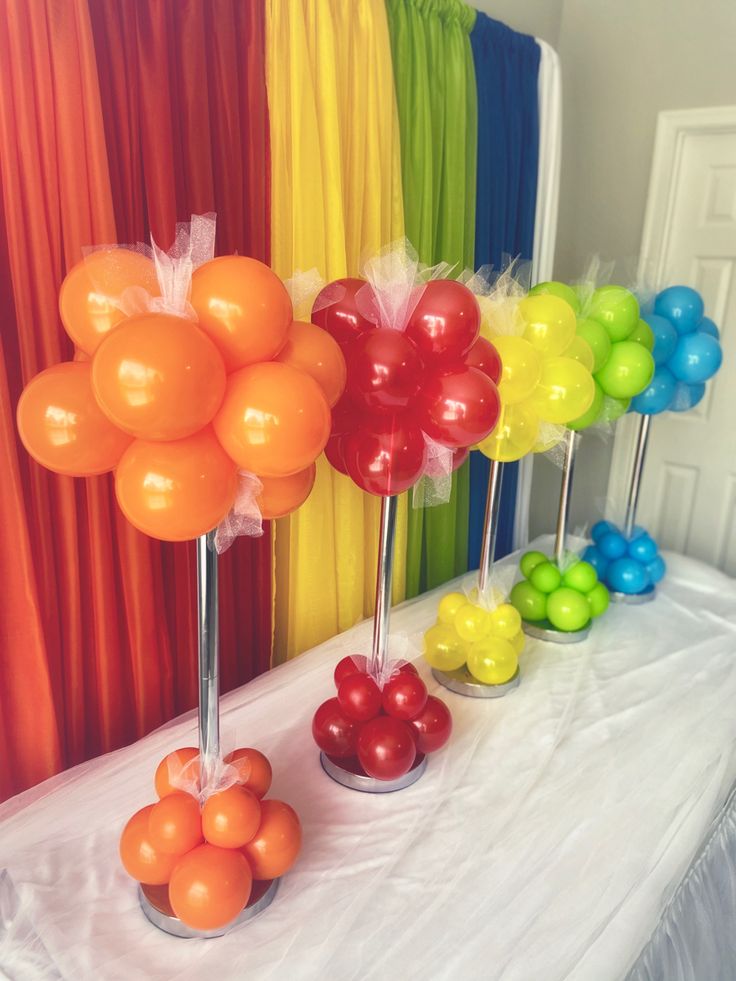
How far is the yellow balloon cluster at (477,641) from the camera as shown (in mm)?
1751

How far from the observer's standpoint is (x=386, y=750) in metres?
1.38

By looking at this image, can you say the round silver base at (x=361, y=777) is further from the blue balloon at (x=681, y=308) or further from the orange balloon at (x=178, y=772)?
the blue balloon at (x=681, y=308)

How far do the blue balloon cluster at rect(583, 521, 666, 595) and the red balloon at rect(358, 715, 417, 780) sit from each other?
3.74 ft

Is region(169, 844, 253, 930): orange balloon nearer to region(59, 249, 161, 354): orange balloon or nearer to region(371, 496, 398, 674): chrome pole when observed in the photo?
region(371, 496, 398, 674): chrome pole

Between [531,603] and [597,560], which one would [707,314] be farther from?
[531,603]

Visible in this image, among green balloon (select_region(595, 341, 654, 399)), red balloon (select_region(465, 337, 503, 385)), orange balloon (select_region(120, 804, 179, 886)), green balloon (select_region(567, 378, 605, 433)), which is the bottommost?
orange balloon (select_region(120, 804, 179, 886))

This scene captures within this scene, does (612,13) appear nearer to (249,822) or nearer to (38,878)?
(249,822)

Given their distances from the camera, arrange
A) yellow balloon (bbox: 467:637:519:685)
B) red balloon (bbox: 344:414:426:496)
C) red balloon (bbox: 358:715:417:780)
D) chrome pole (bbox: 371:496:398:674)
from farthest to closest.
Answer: yellow balloon (bbox: 467:637:519:685)
chrome pole (bbox: 371:496:398:674)
red balloon (bbox: 358:715:417:780)
red balloon (bbox: 344:414:426:496)

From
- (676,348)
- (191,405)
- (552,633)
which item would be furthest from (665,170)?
(191,405)

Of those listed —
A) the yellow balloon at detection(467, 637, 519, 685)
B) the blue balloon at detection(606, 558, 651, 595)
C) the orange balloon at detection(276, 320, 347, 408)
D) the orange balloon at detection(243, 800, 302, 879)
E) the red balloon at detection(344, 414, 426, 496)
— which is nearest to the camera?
the orange balloon at detection(276, 320, 347, 408)

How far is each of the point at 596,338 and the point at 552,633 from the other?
804 millimetres

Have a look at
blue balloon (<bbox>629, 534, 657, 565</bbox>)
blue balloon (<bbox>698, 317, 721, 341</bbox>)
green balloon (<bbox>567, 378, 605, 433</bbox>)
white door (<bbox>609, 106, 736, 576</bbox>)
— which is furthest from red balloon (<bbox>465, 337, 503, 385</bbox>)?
A: white door (<bbox>609, 106, 736, 576</bbox>)

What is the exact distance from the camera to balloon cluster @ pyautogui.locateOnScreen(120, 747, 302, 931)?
3.48 feet

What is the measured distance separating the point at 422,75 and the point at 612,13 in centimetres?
123
